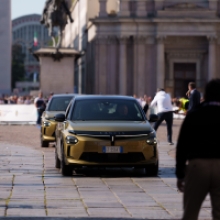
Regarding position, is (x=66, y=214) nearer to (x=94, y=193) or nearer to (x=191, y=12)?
(x=94, y=193)

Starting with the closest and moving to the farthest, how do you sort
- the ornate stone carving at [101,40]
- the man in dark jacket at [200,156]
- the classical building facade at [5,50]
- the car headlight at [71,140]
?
1. the man in dark jacket at [200,156]
2. the car headlight at [71,140]
3. the ornate stone carving at [101,40]
4. the classical building facade at [5,50]

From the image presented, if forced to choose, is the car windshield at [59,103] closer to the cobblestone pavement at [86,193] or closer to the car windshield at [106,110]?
the cobblestone pavement at [86,193]

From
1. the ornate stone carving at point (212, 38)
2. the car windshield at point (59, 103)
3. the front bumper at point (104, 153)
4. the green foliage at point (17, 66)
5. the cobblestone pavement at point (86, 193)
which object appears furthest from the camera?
the green foliage at point (17, 66)

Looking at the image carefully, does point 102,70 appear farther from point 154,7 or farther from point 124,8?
point 154,7

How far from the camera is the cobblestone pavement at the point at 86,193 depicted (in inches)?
437

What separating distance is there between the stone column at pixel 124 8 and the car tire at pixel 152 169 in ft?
205

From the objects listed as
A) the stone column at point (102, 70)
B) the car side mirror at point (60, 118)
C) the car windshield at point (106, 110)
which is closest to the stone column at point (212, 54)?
the stone column at point (102, 70)

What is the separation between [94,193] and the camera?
13.3m

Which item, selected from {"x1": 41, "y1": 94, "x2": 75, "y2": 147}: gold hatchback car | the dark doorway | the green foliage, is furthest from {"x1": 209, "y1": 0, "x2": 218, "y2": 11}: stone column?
the green foliage

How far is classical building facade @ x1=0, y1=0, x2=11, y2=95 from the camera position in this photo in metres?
89.0

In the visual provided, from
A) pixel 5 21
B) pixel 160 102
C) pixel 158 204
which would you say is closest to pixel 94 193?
pixel 158 204

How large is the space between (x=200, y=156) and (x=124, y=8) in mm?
71391

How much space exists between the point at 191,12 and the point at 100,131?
62.0m

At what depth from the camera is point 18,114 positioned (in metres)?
49.5
